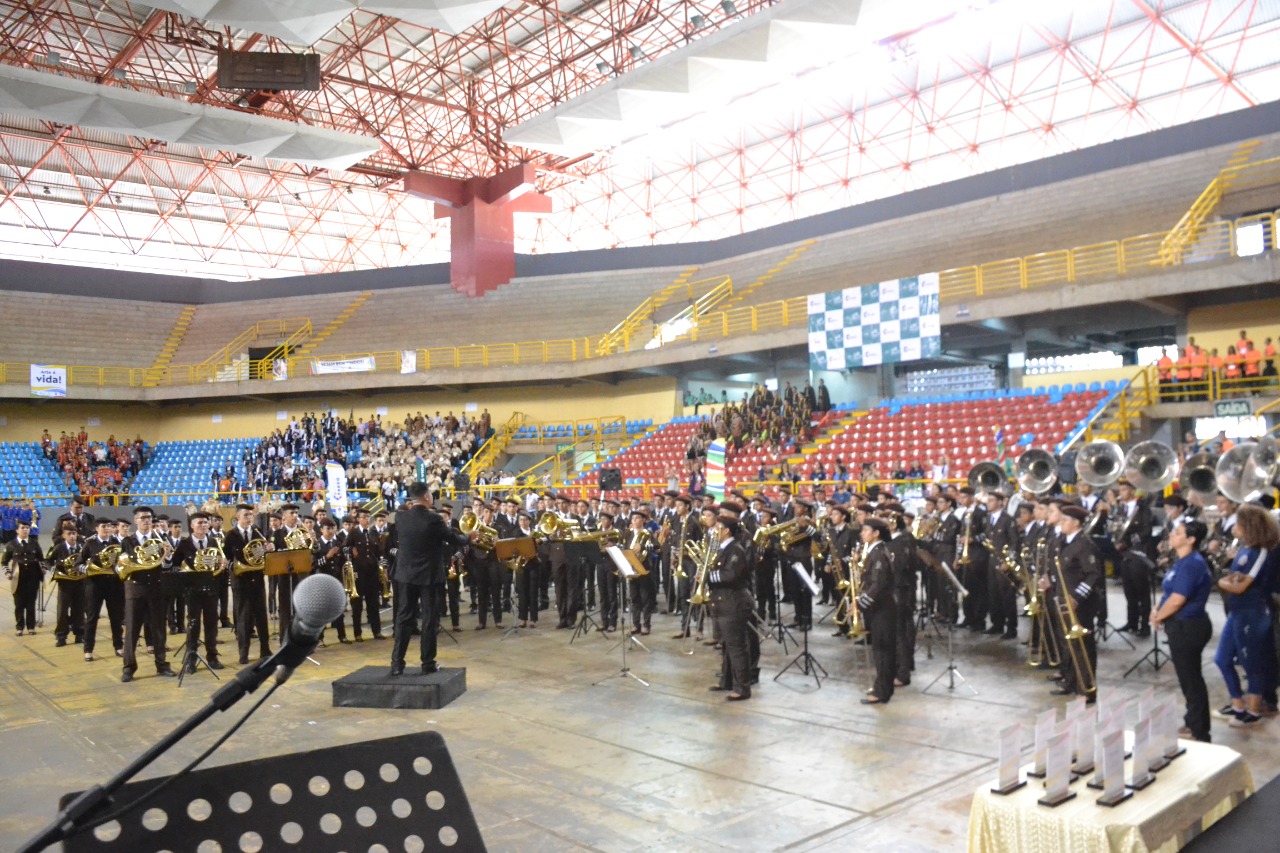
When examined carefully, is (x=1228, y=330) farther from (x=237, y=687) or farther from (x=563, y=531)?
(x=237, y=687)

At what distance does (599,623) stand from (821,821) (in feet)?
27.2

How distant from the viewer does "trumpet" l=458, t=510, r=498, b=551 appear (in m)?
13.4

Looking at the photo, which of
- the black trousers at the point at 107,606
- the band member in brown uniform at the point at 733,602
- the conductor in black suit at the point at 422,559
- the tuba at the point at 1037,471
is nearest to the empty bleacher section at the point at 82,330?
the black trousers at the point at 107,606

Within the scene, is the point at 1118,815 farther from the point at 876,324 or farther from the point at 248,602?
the point at 876,324

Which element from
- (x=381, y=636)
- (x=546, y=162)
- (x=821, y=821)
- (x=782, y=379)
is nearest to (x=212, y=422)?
(x=546, y=162)

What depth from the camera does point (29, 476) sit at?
32.2m

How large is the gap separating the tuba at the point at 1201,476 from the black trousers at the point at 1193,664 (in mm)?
5581

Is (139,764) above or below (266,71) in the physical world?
below

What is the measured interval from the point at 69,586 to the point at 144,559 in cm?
418

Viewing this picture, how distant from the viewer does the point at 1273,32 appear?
31.4m

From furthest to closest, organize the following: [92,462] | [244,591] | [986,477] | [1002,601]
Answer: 1. [92,462]
2. [986,477]
3. [1002,601]
4. [244,591]

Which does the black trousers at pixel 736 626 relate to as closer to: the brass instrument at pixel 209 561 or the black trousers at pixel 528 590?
the black trousers at pixel 528 590

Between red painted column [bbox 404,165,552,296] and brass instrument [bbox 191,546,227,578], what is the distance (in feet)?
83.7

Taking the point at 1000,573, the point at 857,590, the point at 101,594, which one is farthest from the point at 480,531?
the point at 1000,573
